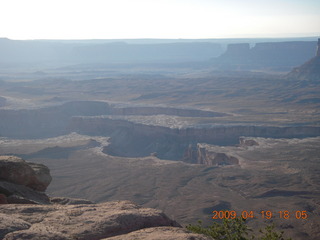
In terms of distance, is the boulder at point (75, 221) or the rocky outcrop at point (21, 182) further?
the rocky outcrop at point (21, 182)

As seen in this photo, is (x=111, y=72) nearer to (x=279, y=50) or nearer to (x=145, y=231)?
(x=279, y=50)

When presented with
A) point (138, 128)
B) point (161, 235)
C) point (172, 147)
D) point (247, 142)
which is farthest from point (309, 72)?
point (161, 235)

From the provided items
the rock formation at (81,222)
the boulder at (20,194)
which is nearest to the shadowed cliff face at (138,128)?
the boulder at (20,194)

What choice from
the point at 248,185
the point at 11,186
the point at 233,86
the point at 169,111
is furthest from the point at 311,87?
the point at 11,186

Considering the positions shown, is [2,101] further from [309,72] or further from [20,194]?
[20,194]

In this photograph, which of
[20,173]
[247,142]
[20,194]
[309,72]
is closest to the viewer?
[20,194]

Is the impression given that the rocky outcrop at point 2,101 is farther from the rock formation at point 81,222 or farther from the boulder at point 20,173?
the rock formation at point 81,222

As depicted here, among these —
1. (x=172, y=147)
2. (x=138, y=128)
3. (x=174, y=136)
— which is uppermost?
(x=138, y=128)
